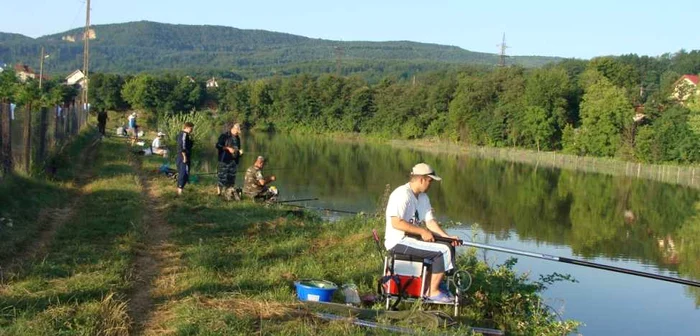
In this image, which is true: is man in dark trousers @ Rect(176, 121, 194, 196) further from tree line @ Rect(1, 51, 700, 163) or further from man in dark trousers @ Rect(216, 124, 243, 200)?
tree line @ Rect(1, 51, 700, 163)

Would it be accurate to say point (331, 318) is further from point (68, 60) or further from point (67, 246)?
point (68, 60)

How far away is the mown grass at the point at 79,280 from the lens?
5.09 m

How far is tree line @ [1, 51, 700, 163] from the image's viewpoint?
50594 millimetres

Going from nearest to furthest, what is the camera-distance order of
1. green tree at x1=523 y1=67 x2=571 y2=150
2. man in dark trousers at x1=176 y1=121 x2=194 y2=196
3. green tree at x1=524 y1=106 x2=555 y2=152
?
man in dark trousers at x1=176 y1=121 x2=194 y2=196
green tree at x1=524 y1=106 x2=555 y2=152
green tree at x1=523 y1=67 x2=571 y2=150

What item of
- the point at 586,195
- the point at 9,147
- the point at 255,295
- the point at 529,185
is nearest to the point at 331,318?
the point at 255,295

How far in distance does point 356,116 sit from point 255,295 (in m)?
70.3

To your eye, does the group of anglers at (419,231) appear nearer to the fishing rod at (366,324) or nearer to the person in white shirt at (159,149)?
the fishing rod at (366,324)

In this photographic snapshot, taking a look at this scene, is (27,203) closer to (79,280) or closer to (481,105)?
(79,280)

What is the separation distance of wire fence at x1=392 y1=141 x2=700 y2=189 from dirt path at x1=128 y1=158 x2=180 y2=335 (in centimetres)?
3235

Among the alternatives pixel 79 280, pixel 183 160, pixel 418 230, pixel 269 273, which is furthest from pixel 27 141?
pixel 418 230

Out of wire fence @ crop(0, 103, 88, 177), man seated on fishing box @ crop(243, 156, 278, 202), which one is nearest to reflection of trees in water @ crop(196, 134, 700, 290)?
man seated on fishing box @ crop(243, 156, 278, 202)

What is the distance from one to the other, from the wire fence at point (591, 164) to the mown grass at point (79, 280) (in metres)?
33.2

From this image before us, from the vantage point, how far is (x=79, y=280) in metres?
6.21

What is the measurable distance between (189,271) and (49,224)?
2.82 metres
